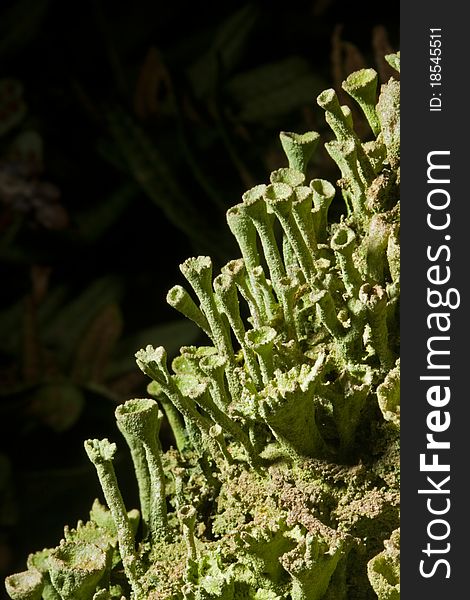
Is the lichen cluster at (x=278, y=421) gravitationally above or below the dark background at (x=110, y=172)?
below

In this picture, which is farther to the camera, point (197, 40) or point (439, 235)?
point (197, 40)

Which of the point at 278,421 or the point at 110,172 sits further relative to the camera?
the point at 110,172

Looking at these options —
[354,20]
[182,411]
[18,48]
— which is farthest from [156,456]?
[354,20]

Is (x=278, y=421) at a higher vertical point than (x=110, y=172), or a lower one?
lower

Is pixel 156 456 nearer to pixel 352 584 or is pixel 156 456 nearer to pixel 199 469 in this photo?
pixel 199 469

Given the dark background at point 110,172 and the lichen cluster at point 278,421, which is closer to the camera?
the lichen cluster at point 278,421
